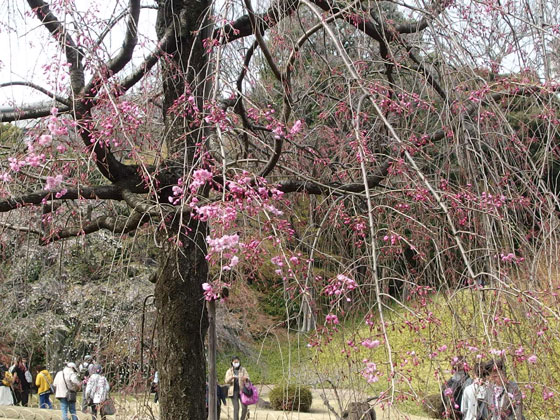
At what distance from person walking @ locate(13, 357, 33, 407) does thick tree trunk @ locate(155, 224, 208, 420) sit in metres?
7.02

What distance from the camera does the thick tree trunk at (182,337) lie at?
A: 3.89 m

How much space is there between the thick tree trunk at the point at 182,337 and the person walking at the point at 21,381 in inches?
276

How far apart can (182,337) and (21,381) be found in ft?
24.9

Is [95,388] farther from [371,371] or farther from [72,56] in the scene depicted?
[371,371]

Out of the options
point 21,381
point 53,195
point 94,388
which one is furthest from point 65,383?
point 53,195

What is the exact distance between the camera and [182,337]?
3.94 m

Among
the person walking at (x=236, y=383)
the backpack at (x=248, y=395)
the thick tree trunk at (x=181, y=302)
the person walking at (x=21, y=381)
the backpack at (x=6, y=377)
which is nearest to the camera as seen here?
the thick tree trunk at (x=181, y=302)

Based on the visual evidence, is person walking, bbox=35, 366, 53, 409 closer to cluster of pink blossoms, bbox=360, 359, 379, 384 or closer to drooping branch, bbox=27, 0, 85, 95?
drooping branch, bbox=27, 0, 85, 95

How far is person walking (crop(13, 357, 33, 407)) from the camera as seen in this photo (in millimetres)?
10156

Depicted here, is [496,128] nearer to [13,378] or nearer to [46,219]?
[46,219]

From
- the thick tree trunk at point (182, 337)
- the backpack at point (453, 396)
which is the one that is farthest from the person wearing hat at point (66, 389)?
the backpack at point (453, 396)

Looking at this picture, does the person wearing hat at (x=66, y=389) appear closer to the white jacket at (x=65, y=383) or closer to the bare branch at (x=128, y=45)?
the white jacket at (x=65, y=383)

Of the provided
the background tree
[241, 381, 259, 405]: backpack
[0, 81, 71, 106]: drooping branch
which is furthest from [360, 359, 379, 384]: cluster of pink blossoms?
[241, 381, 259, 405]: backpack

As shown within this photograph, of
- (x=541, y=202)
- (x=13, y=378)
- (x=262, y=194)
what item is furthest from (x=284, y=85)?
(x=13, y=378)
